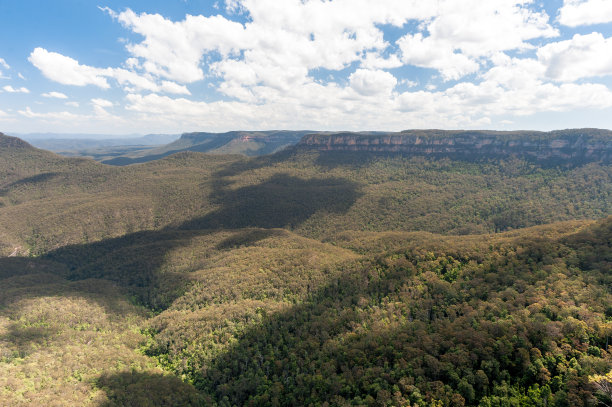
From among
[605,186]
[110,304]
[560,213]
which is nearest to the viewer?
[110,304]

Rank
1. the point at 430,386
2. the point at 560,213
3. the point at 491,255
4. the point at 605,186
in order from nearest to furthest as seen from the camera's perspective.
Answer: the point at 430,386 < the point at 491,255 < the point at 560,213 < the point at 605,186

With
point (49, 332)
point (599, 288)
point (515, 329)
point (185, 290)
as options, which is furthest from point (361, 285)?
point (49, 332)

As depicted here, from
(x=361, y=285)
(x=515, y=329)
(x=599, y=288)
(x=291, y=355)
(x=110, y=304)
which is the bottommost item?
(x=110, y=304)

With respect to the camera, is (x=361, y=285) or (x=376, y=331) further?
(x=361, y=285)

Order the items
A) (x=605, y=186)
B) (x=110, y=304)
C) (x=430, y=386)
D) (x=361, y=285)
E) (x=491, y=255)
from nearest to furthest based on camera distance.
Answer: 1. (x=430, y=386)
2. (x=491, y=255)
3. (x=361, y=285)
4. (x=110, y=304)
5. (x=605, y=186)

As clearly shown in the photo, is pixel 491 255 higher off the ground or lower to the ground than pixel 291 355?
higher

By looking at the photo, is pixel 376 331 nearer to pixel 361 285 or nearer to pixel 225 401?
pixel 361 285

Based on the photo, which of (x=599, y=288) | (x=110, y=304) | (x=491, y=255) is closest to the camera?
(x=599, y=288)

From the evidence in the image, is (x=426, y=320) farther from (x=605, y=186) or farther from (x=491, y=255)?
(x=605, y=186)

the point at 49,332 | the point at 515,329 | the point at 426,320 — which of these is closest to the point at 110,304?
the point at 49,332
